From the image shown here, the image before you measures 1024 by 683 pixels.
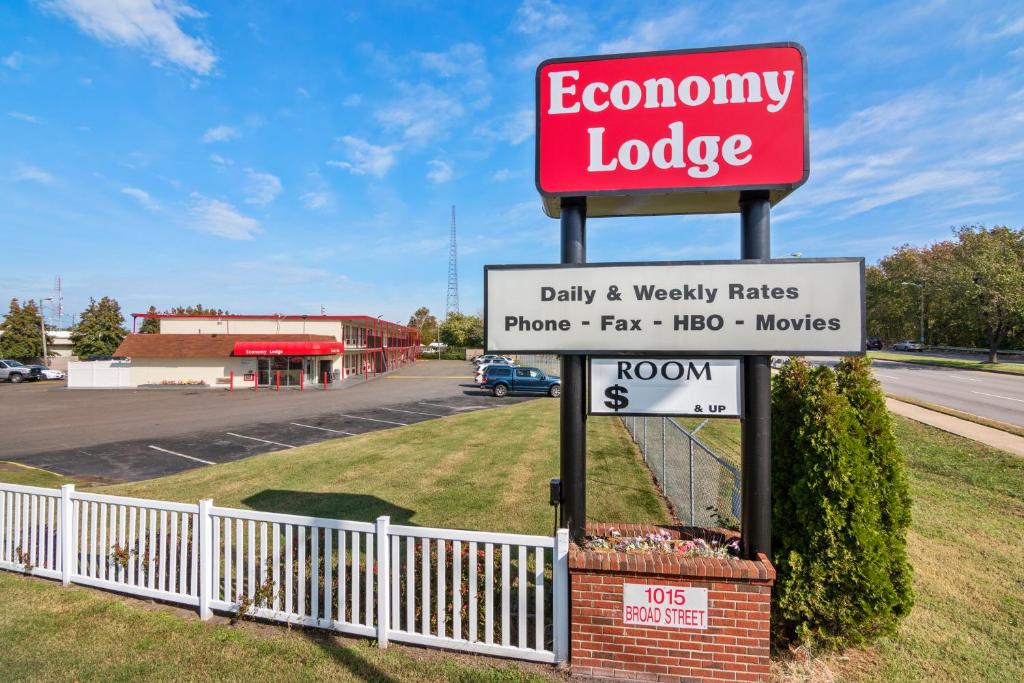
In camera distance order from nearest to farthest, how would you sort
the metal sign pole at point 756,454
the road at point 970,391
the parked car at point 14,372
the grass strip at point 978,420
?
the metal sign pole at point 756,454 < the grass strip at point 978,420 < the road at point 970,391 < the parked car at point 14,372

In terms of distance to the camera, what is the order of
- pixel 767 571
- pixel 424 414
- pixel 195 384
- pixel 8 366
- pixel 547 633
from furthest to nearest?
pixel 8 366 < pixel 195 384 < pixel 424 414 < pixel 547 633 < pixel 767 571

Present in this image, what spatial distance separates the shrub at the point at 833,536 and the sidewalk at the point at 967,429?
30.2 feet

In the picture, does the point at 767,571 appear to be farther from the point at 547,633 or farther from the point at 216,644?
the point at 216,644

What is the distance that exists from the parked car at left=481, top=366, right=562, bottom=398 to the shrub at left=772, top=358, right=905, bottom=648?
2274 cm

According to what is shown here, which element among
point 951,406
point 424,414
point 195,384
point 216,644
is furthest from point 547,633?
point 195,384

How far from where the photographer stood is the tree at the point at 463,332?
262ft

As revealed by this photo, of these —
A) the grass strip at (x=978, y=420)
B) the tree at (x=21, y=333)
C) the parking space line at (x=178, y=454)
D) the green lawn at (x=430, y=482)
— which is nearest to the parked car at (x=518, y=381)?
the green lawn at (x=430, y=482)

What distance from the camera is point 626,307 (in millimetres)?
4230

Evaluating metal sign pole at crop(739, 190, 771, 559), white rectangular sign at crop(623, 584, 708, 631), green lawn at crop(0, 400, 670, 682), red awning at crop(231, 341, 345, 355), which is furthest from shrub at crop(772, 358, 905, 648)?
red awning at crop(231, 341, 345, 355)

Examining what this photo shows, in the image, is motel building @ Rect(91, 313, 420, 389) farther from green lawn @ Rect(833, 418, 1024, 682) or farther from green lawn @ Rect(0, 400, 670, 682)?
green lawn @ Rect(833, 418, 1024, 682)

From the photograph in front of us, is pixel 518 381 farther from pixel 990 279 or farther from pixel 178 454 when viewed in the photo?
pixel 990 279

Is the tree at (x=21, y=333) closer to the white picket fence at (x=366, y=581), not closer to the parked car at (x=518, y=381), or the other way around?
the parked car at (x=518, y=381)

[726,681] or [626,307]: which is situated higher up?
[626,307]

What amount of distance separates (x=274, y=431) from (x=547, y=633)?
14.6 m
